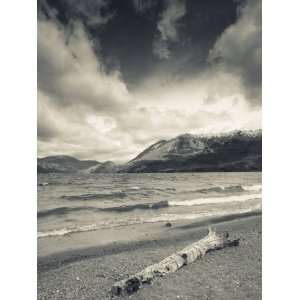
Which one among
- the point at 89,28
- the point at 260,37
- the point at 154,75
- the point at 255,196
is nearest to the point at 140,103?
the point at 154,75

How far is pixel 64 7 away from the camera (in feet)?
9.32

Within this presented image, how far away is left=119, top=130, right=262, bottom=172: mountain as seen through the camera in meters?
3.13

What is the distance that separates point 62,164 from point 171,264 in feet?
5.41

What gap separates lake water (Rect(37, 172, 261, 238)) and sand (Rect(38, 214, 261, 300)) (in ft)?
0.92

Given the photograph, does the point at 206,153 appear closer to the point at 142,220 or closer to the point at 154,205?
the point at 154,205

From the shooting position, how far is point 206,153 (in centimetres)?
373
